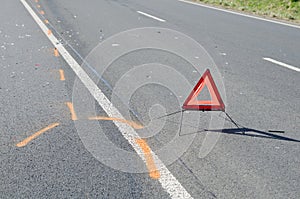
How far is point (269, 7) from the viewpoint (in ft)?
55.5

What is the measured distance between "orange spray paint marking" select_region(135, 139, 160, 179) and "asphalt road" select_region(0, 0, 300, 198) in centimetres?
3

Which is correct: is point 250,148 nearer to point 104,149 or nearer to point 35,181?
point 104,149

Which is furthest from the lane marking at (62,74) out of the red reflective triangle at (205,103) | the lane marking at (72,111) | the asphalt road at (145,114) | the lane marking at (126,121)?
the red reflective triangle at (205,103)

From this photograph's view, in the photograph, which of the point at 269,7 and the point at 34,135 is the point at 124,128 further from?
the point at 269,7

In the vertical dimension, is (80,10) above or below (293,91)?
below

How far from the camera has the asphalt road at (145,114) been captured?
3.66 m

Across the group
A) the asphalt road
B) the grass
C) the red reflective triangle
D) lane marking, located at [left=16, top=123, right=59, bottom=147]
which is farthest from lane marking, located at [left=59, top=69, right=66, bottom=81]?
the grass

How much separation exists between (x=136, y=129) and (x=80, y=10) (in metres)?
11.2

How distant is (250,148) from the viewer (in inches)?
172

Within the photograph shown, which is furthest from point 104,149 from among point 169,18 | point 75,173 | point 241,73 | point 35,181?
point 169,18

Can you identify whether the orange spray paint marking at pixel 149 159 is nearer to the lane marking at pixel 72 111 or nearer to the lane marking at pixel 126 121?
the lane marking at pixel 126 121

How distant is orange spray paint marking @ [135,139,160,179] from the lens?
3.79 m

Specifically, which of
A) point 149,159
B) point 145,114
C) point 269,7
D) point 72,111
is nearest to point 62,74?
point 72,111

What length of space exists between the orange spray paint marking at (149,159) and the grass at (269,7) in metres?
11.4
